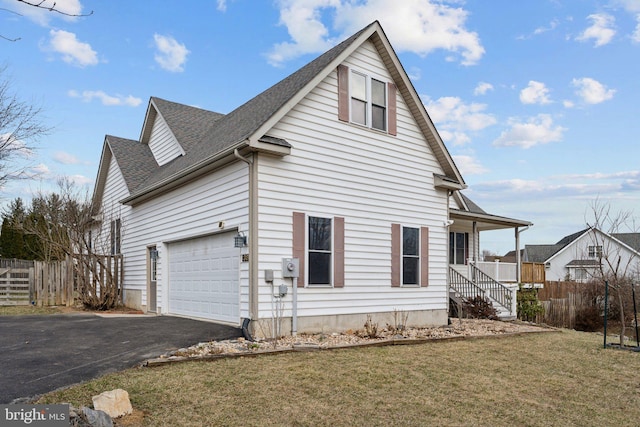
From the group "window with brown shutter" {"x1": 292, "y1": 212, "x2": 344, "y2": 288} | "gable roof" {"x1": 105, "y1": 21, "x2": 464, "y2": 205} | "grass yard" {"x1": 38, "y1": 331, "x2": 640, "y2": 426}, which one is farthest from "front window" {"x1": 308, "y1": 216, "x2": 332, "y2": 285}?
"grass yard" {"x1": 38, "y1": 331, "x2": 640, "y2": 426}

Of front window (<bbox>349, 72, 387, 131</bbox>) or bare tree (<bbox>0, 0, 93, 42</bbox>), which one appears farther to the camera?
front window (<bbox>349, 72, 387, 131</bbox>)

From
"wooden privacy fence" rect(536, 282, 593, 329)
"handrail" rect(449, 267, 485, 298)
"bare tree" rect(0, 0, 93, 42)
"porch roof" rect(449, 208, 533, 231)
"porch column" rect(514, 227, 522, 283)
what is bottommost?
"wooden privacy fence" rect(536, 282, 593, 329)

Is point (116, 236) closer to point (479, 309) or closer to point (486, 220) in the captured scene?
point (479, 309)

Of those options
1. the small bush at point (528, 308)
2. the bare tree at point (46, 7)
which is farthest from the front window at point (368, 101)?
the small bush at point (528, 308)

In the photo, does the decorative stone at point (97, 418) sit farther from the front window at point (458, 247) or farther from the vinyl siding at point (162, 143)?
the front window at point (458, 247)

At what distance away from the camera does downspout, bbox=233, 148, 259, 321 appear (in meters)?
10.0

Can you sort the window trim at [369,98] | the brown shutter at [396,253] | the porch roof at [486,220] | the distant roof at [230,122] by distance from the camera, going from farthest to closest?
the porch roof at [486,220] < the brown shutter at [396,253] < the window trim at [369,98] < the distant roof at [230,122]

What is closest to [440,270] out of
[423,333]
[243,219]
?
[423,333]

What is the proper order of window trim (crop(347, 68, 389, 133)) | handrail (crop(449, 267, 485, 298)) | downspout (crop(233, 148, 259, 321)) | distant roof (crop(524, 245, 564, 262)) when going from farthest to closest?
distant roof (crop(524, 245, 564, 262)) → handrail (crop(449, 267, 485, 298)) → window trim (crop(347, 68, 389, 133)) → downspout (crop(233, 148, 259, 321))

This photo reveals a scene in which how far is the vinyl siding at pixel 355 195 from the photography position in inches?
415

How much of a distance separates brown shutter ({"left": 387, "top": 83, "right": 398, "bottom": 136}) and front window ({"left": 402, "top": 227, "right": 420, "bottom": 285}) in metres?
2.58

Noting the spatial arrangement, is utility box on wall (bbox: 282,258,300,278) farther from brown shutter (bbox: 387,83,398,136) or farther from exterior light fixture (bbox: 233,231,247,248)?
brown shutter (bbox: 387,83,398,136)

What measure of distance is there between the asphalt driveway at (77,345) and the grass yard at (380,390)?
0.63m

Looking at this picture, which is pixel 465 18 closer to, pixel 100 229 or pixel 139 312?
pixel 139 312
